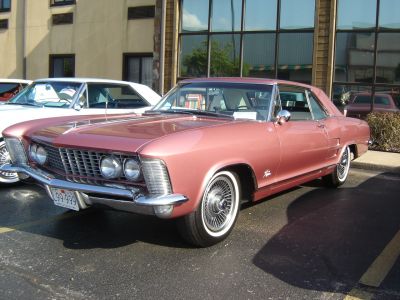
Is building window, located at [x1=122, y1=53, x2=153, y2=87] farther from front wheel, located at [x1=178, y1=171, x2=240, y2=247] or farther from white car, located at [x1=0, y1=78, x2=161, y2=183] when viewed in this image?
front wheel, located at [x1=178, y1=171, x2=240, y2=247]

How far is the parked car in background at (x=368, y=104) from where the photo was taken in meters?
12.1

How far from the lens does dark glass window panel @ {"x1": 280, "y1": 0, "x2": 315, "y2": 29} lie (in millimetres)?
12977

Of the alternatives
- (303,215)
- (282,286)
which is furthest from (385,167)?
(282,286)

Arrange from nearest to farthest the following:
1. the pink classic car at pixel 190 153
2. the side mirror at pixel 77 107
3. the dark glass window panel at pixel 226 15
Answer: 1. the pink classic car at pixel 190 153
2. the side mirror at pixel 77 107
3. the dark glass window panel at pixel 226 15

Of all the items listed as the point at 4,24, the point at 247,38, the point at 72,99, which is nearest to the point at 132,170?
the point at 72,99

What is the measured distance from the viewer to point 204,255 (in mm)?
4277

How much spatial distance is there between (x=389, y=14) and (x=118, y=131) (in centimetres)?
982

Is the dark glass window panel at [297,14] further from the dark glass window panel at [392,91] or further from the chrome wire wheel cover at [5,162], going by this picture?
the chrome wire wheel cover at [5,162]

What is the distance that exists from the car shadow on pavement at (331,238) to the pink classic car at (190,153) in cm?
44

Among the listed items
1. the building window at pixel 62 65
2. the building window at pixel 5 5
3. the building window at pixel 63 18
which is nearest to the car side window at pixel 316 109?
the building window at pixel 62 65

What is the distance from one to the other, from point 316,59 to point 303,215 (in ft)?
25.7

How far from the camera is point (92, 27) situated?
58.2 feet

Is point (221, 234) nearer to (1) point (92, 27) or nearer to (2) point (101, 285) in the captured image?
(2) point (101, 285)

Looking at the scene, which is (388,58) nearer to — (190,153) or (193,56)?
(193,56)
